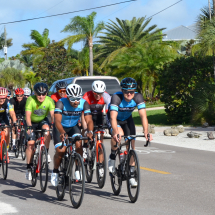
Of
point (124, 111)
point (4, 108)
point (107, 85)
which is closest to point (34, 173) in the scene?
point (124, 111)

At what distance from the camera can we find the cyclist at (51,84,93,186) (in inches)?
272

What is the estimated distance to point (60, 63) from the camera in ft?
131

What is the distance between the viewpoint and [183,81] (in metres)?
23.4

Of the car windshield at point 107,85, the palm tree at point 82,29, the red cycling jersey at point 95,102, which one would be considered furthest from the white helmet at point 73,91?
the palm tree at point 82,29

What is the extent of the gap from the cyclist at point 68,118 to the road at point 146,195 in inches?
24.0

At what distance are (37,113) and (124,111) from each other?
2.05m

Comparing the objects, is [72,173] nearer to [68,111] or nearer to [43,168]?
[68,111]

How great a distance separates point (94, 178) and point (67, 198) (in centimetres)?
188

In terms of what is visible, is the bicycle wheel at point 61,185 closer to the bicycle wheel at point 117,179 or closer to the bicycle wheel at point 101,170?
the bicycle wheel at point 117,179

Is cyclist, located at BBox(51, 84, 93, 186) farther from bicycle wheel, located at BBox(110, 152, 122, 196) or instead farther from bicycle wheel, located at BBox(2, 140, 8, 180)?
bicycle wheel, located at BBox(2, 140, 8, 180)

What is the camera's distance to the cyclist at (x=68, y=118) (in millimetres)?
6910

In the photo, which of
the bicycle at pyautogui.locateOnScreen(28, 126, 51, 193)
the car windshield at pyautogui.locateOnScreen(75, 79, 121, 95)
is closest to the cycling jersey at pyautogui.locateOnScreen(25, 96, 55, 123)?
the bicycle at pyautogui.locateOnScreen(28, 126, 51, 193)

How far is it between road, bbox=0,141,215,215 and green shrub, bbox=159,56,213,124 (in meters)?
13.0

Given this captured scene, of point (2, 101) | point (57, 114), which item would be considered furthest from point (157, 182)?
point (2, 101)
